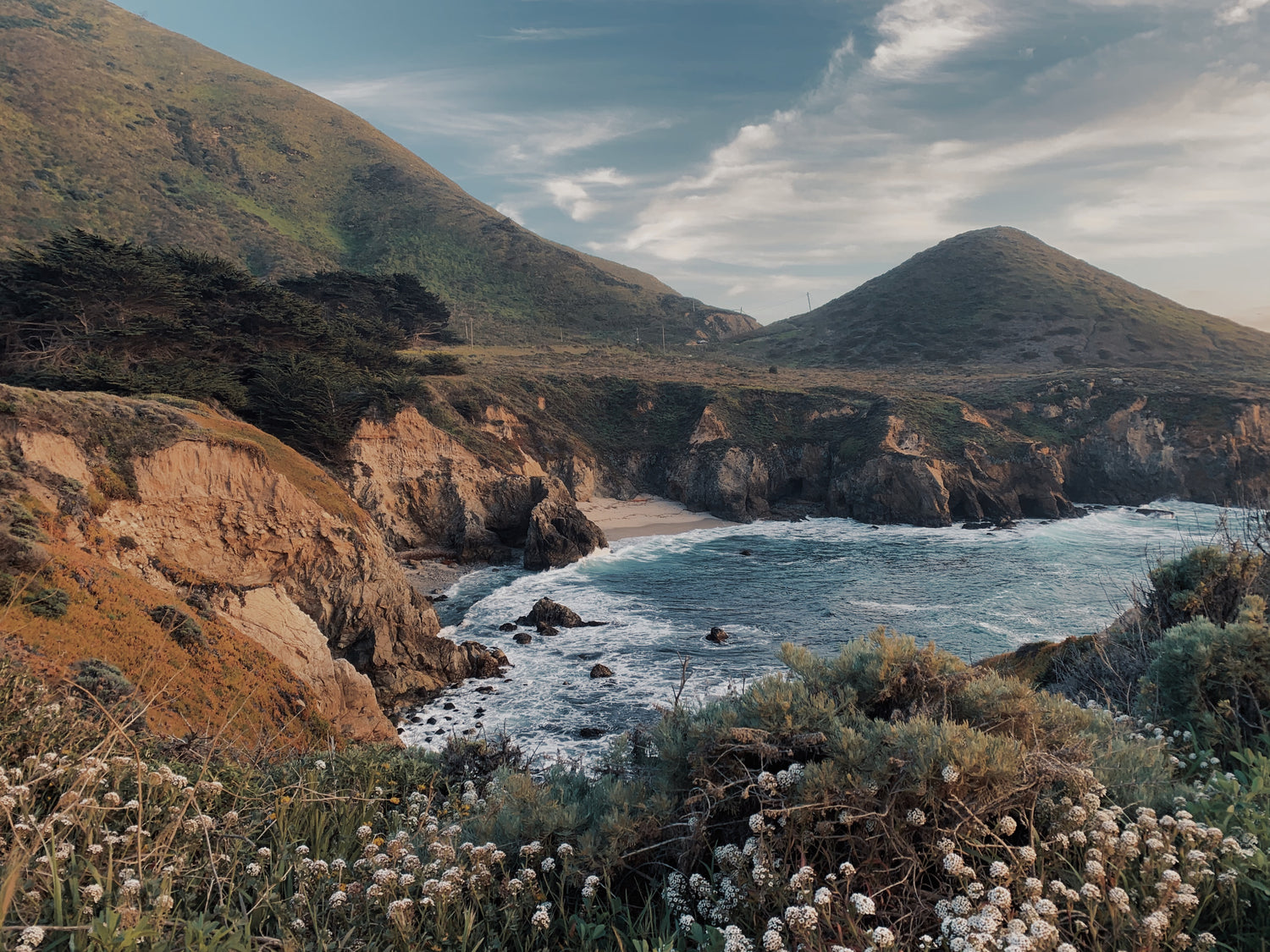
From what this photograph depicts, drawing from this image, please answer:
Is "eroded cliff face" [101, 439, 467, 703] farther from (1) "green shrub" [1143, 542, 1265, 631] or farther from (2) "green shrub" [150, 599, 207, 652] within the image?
(1) "green shrub" [1143, 542, 1265, 631]

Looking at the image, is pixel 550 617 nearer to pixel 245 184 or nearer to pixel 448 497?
pixel 448 497

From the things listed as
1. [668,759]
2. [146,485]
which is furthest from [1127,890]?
[146,485]

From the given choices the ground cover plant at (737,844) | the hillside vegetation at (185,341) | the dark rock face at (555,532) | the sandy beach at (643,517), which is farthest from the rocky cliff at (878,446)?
the ground cover plant at (737,844)

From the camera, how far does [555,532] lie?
35250mm

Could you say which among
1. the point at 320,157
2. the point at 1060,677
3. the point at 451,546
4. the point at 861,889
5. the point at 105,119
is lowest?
the point at 451,546

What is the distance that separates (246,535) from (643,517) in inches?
1263

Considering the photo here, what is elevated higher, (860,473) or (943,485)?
(860,473)

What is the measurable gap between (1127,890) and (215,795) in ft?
17.6

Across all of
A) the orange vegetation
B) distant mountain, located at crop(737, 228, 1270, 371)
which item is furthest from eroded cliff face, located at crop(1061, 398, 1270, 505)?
the orange vegetation

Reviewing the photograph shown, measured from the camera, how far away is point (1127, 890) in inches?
110

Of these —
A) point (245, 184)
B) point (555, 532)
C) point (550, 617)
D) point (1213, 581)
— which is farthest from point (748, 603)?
point (245, 184)

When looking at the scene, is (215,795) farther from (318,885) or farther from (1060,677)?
(1060,677)

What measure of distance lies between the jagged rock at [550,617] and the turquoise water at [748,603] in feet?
1.98

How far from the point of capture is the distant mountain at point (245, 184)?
7469 centimetres
